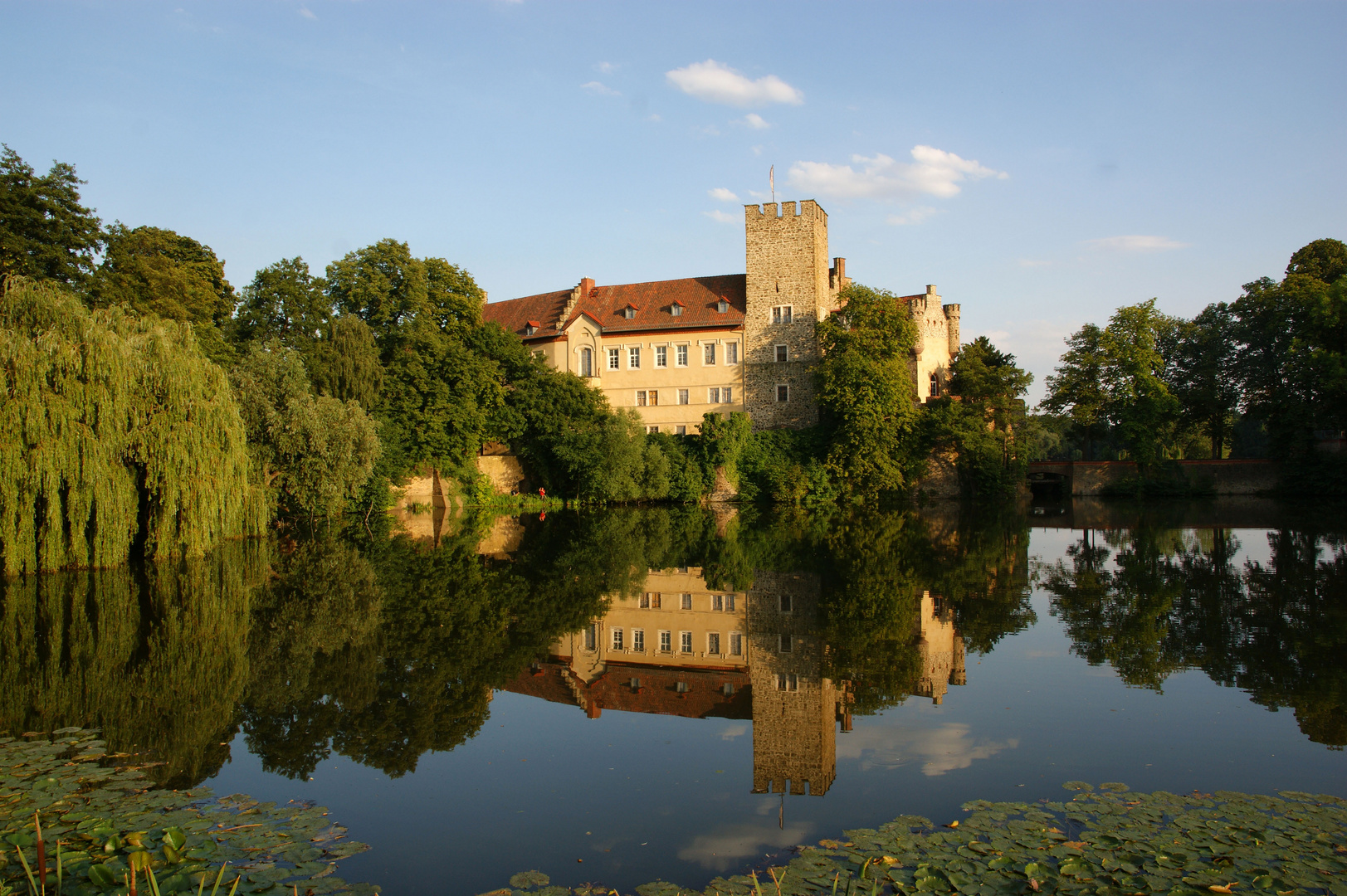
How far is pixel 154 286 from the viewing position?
32094mm

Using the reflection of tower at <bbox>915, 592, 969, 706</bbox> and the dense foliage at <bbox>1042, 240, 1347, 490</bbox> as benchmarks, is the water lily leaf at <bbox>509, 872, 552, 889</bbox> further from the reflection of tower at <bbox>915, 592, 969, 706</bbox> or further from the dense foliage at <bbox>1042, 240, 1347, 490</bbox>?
the dense foliage at <bbox>1042, 240, 1347, 490</bbox>

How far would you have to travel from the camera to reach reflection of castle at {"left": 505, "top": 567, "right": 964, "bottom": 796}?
8.11m

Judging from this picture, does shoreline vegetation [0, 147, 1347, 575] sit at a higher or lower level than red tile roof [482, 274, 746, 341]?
lower

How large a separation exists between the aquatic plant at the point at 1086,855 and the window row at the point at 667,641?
581 cm

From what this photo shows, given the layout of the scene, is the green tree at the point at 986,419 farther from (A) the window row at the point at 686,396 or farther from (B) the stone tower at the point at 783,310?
(A) the window row at the point at 686,396

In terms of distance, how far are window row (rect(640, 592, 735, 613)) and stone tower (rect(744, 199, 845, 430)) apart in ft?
106

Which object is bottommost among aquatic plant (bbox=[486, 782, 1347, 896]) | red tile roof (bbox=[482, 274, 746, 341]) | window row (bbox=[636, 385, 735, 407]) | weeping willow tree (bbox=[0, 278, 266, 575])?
aquatic plant (bbox=[486, 782, 1347, 896])

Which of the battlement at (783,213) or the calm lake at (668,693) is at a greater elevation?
the battlement at (783,213)

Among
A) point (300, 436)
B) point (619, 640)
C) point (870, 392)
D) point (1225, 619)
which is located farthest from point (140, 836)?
point (870, 392)

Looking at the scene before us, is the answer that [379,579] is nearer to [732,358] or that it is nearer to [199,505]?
[199,505]

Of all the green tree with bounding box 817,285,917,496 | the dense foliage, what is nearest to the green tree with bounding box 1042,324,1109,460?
the dense foliage

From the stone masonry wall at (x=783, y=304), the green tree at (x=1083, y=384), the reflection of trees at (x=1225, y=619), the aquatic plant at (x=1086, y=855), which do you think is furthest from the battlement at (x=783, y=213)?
the aquatic plant at (x=1086, y=855)

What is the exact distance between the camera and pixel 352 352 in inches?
1534

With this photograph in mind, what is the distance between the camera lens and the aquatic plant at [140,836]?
5.13 m
